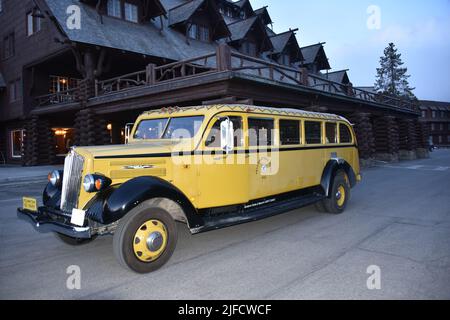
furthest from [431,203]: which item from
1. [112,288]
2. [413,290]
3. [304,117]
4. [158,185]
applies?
[112,288]

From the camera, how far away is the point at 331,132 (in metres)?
8.04

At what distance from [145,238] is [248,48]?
77.7ft

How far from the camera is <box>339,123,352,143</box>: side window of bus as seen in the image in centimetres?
838

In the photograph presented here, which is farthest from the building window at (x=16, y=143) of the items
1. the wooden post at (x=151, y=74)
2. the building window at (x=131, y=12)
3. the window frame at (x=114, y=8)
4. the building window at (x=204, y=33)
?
the wooden post at (x=151, y=74)

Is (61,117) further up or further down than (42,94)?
further down

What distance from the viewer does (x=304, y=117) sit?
707cm

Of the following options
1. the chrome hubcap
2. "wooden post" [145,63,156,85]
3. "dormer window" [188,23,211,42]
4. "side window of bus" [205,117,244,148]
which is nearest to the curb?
"wooden post" [145,63,156,85]

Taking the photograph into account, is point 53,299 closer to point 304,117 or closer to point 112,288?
point 112,288

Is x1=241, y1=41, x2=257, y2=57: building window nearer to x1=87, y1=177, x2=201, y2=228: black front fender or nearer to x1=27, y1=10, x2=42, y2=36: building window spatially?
x1=27, y1=10, x2=42, y2=36: building window

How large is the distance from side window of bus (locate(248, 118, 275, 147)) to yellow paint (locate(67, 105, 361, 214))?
10 cm

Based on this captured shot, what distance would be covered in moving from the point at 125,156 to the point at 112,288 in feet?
5.51

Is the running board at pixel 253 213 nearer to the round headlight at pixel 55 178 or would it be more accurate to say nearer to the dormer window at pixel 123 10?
the round headlight at pixel 55 178

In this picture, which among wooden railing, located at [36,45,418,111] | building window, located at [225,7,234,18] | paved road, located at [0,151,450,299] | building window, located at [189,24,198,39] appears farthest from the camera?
building window, located at [225,7,234,18]

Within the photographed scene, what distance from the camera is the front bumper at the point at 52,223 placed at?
4.11m
